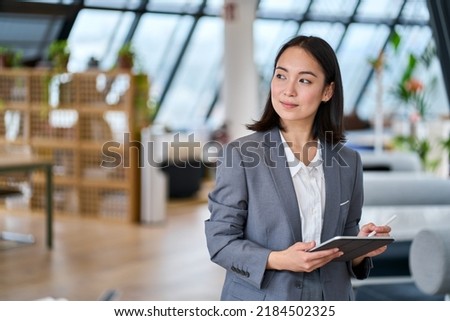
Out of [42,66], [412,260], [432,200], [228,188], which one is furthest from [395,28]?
[228,188]

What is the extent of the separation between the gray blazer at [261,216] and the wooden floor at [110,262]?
3.08 metres

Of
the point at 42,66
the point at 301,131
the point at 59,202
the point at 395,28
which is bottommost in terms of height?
the point at 59,202

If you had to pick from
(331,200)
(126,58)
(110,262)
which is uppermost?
(126,58)

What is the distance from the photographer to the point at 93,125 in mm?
8781

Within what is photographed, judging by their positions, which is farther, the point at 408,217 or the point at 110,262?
the point at 110,262

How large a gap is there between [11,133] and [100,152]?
4.18 ft

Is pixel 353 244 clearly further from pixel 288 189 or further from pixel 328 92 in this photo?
pixel 328 92

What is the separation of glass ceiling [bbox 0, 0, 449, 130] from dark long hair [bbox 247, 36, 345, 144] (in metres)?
7.62

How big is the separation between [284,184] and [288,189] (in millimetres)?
14

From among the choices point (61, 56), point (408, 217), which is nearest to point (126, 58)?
point (61, 56)

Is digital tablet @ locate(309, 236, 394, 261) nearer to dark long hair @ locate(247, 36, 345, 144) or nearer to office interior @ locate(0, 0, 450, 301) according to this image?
dark long hair @ locate(247, 36, 345, 144)

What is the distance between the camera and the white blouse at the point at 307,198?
6.30ft

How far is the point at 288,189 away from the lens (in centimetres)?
188

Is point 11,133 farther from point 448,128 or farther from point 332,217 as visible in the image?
point 332,217
